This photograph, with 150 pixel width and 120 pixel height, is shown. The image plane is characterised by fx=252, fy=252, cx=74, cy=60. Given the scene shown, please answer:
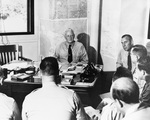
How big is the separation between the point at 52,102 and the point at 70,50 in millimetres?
536

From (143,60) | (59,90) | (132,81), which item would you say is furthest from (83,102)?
(143,60)

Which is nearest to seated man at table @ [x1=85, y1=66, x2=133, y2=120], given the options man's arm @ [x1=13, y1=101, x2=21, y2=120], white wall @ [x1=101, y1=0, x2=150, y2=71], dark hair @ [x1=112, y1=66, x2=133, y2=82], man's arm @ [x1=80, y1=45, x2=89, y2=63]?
dark hair @ [x1=112, y1=66, x2=133, y2=82]

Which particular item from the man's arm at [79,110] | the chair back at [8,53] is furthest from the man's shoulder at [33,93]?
the chair back at [8,53]

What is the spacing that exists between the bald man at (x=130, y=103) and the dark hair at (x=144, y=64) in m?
0.14

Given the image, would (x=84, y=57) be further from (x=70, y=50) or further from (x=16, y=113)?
(x=16, y=113)

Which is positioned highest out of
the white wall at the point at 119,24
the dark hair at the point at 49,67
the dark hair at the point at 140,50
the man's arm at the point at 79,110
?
the white wall at the point at 119,24

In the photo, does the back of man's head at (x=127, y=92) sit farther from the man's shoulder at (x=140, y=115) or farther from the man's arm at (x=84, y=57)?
the man's arm at (x=84, y=57)

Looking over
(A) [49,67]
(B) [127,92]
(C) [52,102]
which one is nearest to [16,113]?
(C) [52,102]

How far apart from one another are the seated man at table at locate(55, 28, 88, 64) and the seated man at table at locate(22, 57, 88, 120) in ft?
0.70

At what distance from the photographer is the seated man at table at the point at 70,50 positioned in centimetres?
194

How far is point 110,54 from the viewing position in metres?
1.93

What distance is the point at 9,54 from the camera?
210 cm

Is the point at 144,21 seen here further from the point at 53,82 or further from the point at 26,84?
the point at 26,84

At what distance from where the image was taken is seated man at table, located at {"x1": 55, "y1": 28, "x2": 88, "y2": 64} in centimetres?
194
